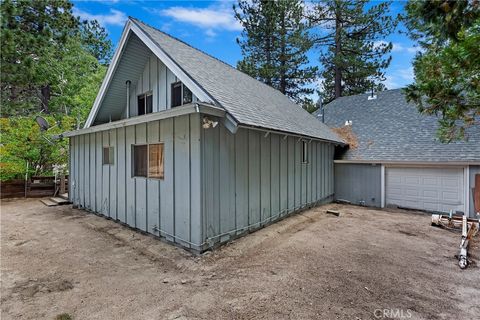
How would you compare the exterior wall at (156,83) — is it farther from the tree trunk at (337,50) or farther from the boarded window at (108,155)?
the tree trunk at (337,50)

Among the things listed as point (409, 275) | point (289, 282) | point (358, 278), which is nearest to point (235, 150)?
point (289, 282)

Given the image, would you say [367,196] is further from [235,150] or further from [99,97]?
[99,97]

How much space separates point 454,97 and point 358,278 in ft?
10.5

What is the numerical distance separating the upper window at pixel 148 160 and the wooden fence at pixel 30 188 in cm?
737

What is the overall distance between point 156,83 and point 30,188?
28.1 feet

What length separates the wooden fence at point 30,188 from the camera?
1028cm

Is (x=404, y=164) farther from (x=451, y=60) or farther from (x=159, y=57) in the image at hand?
(x=159, y=57)

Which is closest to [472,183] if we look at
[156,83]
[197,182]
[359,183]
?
[359,183]

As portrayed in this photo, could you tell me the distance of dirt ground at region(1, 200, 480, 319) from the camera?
3.01 meters

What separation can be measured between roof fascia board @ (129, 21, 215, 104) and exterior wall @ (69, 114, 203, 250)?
1.88ft

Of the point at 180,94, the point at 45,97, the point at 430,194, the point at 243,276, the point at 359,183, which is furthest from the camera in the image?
the point at 45,97

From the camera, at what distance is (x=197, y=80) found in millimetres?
5328

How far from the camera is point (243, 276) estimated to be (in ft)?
12.6

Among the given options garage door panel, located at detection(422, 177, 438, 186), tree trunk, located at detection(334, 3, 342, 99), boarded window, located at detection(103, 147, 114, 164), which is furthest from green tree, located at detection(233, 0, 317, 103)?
boarded window, located at detection(103, 147, 114, 164)
